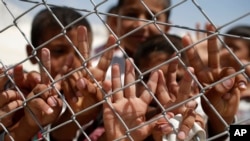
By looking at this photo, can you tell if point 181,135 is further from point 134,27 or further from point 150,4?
point 150,4

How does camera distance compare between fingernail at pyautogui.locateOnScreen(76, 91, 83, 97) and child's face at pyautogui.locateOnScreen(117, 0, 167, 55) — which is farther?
child's face at pyautogui.locateOnScreen(117, 0, 167, 55)

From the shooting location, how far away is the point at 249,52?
2.01m

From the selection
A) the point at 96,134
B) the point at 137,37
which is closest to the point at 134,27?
the point at 137,37

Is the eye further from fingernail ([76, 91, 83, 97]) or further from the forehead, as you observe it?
fingernail ([76, 91, 83, 97])

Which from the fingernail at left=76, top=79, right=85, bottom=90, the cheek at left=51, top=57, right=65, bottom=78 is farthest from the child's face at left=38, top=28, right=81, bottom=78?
the fingernail at left=76, top=79, right=85, bottom=90

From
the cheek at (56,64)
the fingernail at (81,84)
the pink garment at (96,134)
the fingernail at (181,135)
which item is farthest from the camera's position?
the cheek at (56,64)

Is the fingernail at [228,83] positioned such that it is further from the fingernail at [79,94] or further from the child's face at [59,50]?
the child's face at [59,50]

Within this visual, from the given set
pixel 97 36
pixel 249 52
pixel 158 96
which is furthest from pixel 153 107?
pixel 97 36

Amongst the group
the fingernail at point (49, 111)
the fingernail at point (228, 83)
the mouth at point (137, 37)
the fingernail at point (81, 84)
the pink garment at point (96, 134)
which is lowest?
the fingernail at point (228, 83)

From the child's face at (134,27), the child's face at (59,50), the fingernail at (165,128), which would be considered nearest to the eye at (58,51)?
the child's face at (59,50)

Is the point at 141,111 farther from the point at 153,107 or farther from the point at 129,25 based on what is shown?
the point at 129,25

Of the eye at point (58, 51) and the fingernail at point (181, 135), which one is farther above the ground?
the eye at point (58, 51)

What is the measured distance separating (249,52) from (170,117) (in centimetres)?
99

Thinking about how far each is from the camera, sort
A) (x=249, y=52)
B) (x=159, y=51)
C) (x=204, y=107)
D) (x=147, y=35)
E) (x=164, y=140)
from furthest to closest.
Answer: (x=249, y=52) → (x=147, y=35) → (x=159, y=51) → (x=204, y=107) → (x=164, y=140)
